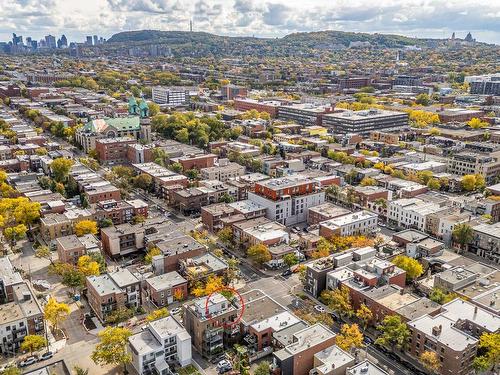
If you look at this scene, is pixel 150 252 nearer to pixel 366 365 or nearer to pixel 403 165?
pixel 366 365

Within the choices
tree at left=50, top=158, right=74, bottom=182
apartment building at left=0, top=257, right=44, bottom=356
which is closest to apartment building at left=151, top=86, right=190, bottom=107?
tree at left=50, top=158, right=74, bottom=182

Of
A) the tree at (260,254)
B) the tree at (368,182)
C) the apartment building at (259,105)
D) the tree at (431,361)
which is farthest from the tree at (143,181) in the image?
the apartment building at (259,105)

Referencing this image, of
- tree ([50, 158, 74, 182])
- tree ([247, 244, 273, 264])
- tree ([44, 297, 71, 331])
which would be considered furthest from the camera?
tree ([50, 158, 74, 182])

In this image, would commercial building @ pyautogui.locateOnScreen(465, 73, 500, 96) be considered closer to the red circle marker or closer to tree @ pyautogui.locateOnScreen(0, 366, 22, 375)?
the red circle marker

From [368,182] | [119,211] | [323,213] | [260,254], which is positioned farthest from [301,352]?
[368,182]

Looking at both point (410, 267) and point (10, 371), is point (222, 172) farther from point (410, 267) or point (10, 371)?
point (10, 371)

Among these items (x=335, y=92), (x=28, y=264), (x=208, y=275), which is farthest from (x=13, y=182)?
(x=335, y=92)

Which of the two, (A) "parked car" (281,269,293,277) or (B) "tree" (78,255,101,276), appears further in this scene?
(A) "parked car" (281,269,293,277)
